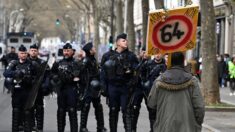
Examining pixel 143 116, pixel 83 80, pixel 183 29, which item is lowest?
pixel 143 116

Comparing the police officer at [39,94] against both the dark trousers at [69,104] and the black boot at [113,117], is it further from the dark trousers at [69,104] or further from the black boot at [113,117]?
the black boot at [113,117]

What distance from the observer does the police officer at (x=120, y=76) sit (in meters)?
13.9

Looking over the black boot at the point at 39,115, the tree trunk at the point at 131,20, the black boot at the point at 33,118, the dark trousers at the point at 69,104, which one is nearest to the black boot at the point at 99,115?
the dark trousers at the point at 69,104

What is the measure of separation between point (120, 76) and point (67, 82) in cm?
101

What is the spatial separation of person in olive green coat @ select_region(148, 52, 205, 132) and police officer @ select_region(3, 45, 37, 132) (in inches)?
→ 229

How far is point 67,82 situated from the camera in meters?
13.9

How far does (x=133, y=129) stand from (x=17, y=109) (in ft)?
7.77

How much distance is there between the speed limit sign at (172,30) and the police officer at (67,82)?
159 inches

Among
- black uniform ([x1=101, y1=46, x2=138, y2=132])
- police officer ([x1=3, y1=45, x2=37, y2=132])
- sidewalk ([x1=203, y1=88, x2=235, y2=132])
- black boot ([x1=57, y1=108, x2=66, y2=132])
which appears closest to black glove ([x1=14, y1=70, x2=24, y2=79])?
police officer ([x1=3, y1=45, x2=37, y2=132])

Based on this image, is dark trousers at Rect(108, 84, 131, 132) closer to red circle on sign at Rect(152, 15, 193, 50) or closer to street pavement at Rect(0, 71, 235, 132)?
street pavement at Rect(0, 71, 235, 132)

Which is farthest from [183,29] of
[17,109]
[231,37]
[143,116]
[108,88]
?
[231,37]

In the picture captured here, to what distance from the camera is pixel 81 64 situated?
46.5 feet

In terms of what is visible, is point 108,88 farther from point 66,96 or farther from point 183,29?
point 183,29

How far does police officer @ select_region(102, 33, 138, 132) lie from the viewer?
1392cm
